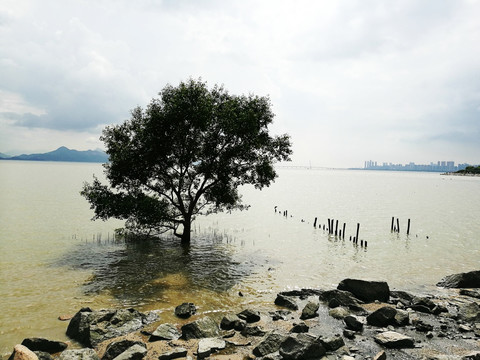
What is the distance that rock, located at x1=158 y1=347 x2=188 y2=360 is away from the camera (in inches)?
476

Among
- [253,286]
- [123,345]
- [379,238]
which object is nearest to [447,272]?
[379,238]

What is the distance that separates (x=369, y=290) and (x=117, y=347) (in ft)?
52.5

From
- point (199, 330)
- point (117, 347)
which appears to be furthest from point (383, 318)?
point (117, 347)

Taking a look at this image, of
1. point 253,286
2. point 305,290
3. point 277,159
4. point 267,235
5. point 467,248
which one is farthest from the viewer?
point 267,235

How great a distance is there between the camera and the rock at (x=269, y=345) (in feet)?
41.0

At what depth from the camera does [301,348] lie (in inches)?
464

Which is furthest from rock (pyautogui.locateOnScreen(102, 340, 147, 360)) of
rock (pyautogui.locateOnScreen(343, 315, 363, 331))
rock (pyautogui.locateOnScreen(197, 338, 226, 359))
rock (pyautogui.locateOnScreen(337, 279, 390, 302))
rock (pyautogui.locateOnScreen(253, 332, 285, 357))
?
rock (pyautogui.locateOnScreen(337, 279, 390, 302))

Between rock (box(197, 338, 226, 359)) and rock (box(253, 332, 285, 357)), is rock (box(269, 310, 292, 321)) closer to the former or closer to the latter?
rock (box(253, 332, 285, 357))

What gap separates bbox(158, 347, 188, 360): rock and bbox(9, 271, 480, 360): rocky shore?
0.12ft

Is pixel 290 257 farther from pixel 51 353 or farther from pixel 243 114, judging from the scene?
pixel 51 353

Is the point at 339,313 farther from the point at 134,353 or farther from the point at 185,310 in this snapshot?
the point at 134,353

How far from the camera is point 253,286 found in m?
23.0

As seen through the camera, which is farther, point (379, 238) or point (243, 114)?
point (379, 238)

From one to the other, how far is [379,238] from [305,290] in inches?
1112
